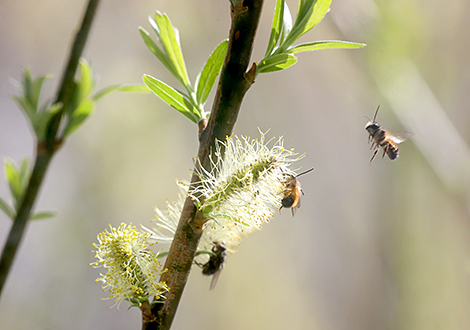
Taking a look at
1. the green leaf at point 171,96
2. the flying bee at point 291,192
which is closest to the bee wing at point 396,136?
the flying bee at point 291,192

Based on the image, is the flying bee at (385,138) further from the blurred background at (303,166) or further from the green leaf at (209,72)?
the blurred background at (303,166)

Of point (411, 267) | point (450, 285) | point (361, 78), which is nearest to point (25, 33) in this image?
point (361, 78)

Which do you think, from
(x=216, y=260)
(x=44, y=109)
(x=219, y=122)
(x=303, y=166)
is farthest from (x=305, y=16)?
(x=303, y=166)

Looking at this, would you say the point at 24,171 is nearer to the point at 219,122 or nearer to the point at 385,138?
the point at 219,122

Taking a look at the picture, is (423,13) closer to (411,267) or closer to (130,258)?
(411,267)

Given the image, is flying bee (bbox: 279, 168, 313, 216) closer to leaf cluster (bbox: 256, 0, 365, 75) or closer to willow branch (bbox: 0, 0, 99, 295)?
leaf cluster (bbox: 256, 0, 365, 75)

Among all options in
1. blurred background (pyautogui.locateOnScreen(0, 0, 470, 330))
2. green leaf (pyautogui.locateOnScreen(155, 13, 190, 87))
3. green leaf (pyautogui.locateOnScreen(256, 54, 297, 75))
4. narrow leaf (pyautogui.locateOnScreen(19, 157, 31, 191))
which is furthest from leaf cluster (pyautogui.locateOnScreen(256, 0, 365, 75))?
blurred background (pyautogui.locateOnScreen(0, 0, 470, 330))

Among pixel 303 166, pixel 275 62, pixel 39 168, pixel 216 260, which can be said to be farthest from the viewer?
pixel 303 166
